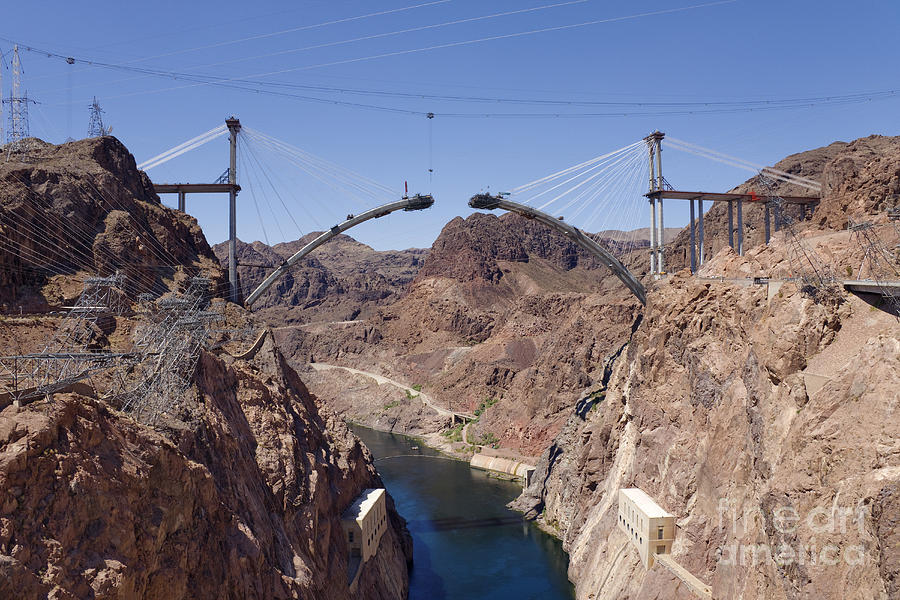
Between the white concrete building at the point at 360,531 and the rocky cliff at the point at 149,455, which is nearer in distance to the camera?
the rocky cliff at the point at 149,455

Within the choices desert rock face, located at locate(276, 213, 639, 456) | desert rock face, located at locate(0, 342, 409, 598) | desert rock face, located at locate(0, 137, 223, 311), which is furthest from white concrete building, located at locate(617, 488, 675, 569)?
desert rock face, located at locate(276, 213, 639, 456)

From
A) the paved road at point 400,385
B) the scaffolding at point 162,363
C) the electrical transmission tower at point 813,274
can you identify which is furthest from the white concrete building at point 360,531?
Result: the paved road at point 400,385

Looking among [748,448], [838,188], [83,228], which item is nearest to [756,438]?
[748,448]

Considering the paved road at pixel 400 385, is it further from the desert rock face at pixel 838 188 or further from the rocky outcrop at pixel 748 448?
the rocky outcrop at pixel 748 448

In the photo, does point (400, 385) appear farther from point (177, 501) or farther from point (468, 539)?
point (177, 501)

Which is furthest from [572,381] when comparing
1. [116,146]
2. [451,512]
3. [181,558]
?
[181,558]

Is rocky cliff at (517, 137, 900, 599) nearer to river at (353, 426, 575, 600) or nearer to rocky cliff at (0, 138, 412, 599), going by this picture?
river at (353, 426, 575, 600)
